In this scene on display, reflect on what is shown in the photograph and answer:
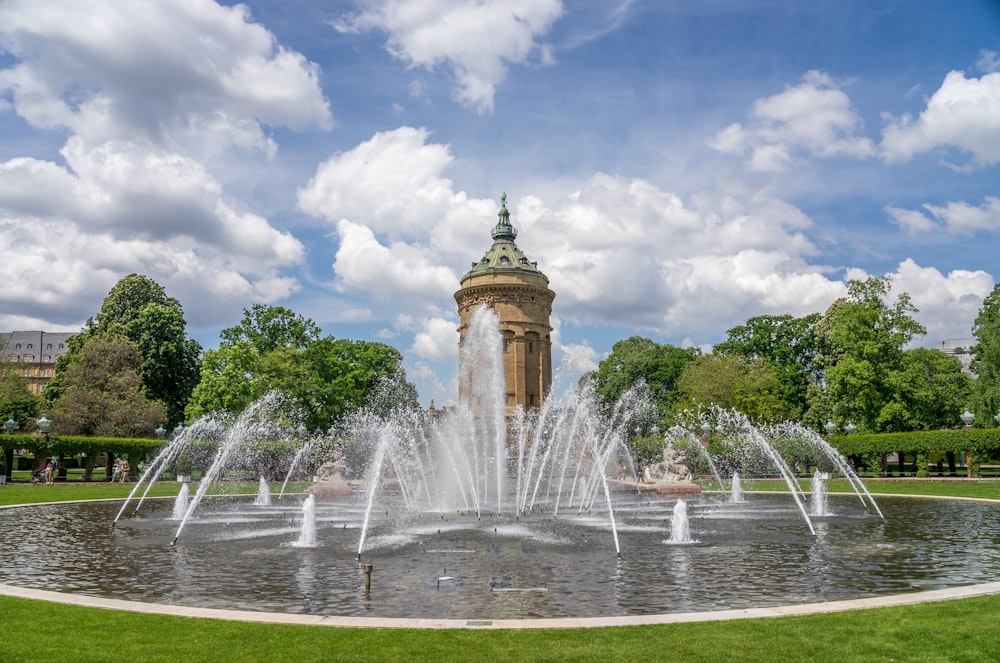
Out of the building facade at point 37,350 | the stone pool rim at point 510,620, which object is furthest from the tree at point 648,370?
the building facade at point 37,350

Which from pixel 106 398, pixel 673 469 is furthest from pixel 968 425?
pixel 106 398

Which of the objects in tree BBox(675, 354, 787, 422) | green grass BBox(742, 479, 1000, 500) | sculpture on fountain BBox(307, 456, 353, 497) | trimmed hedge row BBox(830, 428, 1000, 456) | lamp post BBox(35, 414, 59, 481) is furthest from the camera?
tree BBox(675, 354, 787, 422)

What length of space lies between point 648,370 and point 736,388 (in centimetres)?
2201

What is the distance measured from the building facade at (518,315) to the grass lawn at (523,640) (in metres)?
55.8

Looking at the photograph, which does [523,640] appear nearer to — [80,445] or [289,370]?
[80,445]

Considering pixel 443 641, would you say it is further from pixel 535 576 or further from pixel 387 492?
pixel 387 492

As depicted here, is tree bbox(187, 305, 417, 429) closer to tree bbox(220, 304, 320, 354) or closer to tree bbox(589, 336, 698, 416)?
tree bbox(220, 304, 320, 354)

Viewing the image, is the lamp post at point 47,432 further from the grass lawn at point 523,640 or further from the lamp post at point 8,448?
the grass lawn at point 523,640

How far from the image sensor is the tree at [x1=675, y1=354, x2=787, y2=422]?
2307 inches

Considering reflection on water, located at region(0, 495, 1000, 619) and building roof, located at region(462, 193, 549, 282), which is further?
building roof, located at region(462, 193, 549, 282)

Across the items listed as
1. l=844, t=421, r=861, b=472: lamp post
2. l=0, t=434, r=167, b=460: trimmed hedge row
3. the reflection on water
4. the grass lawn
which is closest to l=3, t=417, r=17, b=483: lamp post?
l=0, t=434, r=167, b=460: trimmed hedge row

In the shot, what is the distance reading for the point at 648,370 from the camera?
81.8 m

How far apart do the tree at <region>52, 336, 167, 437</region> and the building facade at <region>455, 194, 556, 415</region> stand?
1110 inches

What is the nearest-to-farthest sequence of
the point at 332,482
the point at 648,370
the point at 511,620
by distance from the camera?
the point at 511,620 < the point at 332,482 < the point at 648,370
